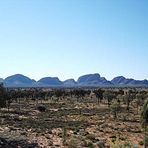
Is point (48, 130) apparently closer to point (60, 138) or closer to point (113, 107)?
point (60, 138)

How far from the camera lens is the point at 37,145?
2031 inches

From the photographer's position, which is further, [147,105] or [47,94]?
[47,94]

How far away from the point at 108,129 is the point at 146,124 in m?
22.9

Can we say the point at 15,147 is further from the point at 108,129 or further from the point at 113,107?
the point at 113,107

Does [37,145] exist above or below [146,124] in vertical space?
below

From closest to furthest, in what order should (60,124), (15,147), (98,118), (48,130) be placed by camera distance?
(15,147) < (48,130) < (60,124) < (98,118)

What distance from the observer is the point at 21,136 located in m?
58.8

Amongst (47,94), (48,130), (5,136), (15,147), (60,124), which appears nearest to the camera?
(15,147)

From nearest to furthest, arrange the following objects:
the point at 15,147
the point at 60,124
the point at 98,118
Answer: the point at 15,147
the point at 60,124
the point at 98,118

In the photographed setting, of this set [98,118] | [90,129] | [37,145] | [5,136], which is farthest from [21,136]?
[98,118]

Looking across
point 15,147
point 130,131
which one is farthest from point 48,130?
point 15,147

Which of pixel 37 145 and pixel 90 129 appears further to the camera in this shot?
pixel 90 129

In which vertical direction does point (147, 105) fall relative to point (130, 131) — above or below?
above

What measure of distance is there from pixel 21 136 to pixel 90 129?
15.0m
